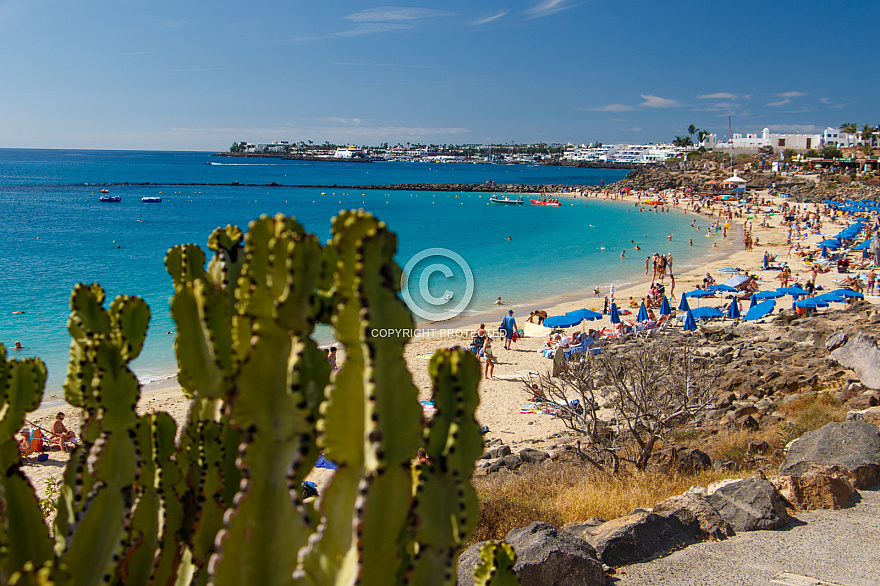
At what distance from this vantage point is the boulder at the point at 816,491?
288 inches

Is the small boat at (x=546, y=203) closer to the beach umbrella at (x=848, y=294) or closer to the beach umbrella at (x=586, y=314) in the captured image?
the beach umbrella at (x=848, y=294)

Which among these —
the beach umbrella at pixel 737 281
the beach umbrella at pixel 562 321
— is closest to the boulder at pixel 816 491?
the beach umbrella at pixel 562 321

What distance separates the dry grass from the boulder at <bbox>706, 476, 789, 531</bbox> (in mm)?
1207

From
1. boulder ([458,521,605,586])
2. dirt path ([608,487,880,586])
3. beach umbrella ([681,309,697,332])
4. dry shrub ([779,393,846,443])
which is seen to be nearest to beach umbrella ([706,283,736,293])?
beach umbrella ([681,309,697,332])

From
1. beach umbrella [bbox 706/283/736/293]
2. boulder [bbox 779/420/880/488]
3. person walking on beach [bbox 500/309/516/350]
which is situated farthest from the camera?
beach umbrella [bbox 706/283/736/293]

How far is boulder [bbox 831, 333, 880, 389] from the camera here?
1302 centimetres

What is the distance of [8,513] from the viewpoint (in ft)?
9.25

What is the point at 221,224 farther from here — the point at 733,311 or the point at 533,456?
the point at 533,456

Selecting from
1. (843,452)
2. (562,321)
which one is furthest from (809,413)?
(562,321)

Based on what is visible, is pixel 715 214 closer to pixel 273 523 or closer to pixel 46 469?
pixel 46 469

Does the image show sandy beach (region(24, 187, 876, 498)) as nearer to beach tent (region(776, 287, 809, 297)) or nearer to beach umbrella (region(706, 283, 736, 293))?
beach umbrella (region(706, 283, 736, 293))

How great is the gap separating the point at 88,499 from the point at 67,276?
141 feet

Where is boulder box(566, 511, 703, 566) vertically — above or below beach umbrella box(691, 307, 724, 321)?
above

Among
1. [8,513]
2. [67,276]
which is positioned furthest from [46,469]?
[67,276]
